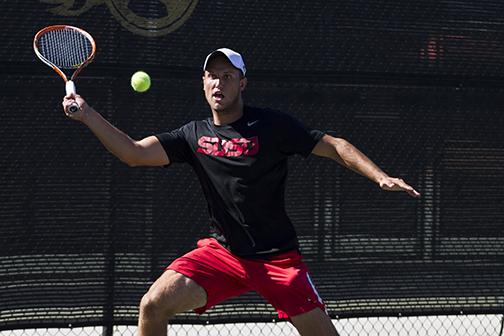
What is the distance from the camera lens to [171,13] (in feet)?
20.9

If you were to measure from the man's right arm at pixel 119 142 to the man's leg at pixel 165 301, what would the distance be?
22.2 inches

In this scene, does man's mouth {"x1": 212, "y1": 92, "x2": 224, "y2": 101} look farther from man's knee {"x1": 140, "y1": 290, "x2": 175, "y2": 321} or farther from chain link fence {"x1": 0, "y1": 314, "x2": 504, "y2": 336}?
chain link fence {"x1": 0, "y1": 314, "x2": 504, "y2": 336}

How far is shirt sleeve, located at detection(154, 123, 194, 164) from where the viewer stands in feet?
16.6

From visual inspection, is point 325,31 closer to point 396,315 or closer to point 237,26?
point 237,26

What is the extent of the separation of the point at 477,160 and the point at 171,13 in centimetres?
217

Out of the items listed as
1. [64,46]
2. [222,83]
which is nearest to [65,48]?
[64,46]

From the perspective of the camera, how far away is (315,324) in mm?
4699

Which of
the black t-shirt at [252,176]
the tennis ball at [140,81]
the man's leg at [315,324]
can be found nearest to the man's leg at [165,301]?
the black t-shirt at [252,176]

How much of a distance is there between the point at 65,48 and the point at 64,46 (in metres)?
0.02

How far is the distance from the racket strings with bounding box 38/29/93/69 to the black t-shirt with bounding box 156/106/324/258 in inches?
31.4

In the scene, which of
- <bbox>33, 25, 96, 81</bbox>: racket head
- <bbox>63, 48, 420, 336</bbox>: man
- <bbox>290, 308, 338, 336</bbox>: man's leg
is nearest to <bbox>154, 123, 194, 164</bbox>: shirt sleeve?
<bbox>63, 48, 420, 336</bbox>: man

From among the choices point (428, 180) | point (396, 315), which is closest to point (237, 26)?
point (428, 180)

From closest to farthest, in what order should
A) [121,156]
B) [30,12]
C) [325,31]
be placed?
1. [121,156]
2. [30,12]
3. [325,31]

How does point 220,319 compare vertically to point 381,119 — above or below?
below
